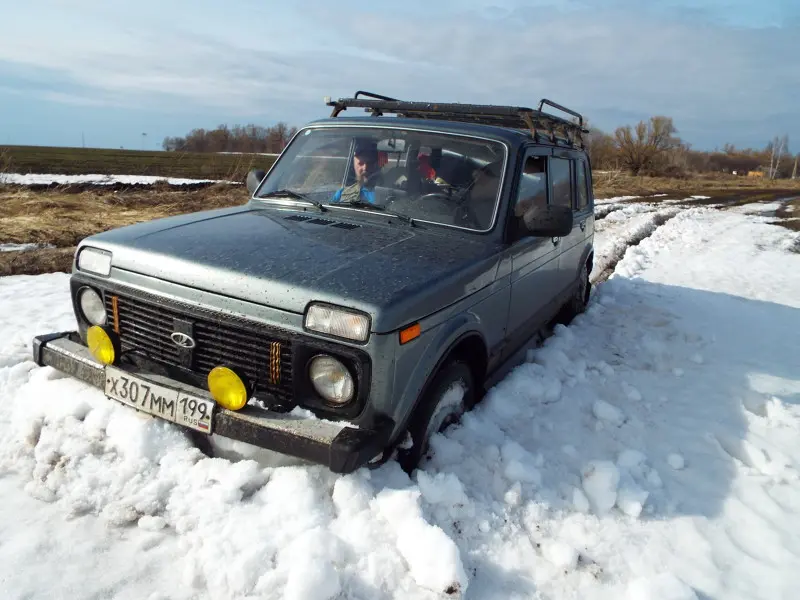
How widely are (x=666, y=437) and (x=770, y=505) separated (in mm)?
728

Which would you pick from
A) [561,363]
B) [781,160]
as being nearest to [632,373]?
[561,363]

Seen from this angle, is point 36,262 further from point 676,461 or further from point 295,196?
point 676,461

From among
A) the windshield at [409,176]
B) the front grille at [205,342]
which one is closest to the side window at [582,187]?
the windshield at [409,176]

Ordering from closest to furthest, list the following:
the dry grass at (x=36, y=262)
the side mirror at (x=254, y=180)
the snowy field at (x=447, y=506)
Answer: the snowy field at (x=447, y=506) → the side mirror at (x=254, y=180) → the dry grass at (x=36, y=262)

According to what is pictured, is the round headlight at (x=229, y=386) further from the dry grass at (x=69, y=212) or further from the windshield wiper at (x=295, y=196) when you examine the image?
the dry grass at (x=69, y=212)

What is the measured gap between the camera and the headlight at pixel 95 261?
10.3ft

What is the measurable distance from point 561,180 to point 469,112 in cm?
102

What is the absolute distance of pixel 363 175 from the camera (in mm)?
3959

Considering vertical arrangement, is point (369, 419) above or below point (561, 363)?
above

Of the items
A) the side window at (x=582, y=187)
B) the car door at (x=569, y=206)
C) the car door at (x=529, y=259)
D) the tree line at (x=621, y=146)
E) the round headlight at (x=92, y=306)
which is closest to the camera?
the round headlight at (x=92, y=306)

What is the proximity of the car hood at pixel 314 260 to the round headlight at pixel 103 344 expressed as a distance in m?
0.37

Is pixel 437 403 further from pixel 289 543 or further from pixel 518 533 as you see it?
pixel 289 543

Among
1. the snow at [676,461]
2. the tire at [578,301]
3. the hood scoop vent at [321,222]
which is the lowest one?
the snow at [676,461]

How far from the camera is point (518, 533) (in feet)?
9.26
